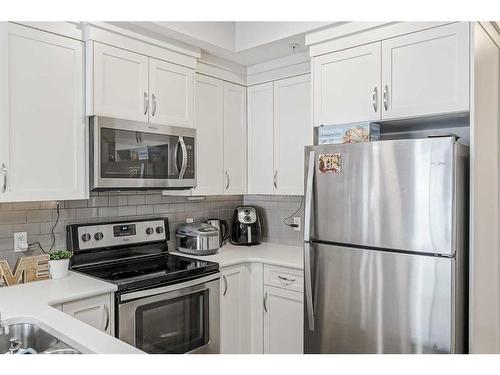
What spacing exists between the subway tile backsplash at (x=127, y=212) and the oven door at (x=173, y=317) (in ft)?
2.14

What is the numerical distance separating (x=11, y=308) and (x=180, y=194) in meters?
1.32

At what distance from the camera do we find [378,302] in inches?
77.9

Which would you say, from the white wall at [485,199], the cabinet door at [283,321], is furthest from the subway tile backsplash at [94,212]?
the white wall at [485,199]

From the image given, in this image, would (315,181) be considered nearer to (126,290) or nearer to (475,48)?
(475,48)

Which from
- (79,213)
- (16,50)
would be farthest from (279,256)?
(16,50)

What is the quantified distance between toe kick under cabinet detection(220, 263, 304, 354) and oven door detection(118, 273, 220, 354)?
0.43 feet

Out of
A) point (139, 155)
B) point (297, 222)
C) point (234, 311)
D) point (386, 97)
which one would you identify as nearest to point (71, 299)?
point (139, 155)

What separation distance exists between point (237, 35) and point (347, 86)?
0.95 metres

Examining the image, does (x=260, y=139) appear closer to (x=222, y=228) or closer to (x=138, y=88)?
(x=222, y=228)

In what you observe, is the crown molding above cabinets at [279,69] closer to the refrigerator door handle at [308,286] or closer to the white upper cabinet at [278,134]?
the white upper cabinet at [278,134]

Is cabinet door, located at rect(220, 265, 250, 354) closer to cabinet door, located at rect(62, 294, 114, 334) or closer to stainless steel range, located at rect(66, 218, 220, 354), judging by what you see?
stainless steel range, located at rect(66, 218, 220, 354)

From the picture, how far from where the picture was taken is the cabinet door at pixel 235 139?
308cm

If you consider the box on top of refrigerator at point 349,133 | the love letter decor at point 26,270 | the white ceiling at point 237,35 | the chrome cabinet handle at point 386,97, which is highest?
the white ceiling at point 237,35

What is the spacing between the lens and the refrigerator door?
5.92 ft
